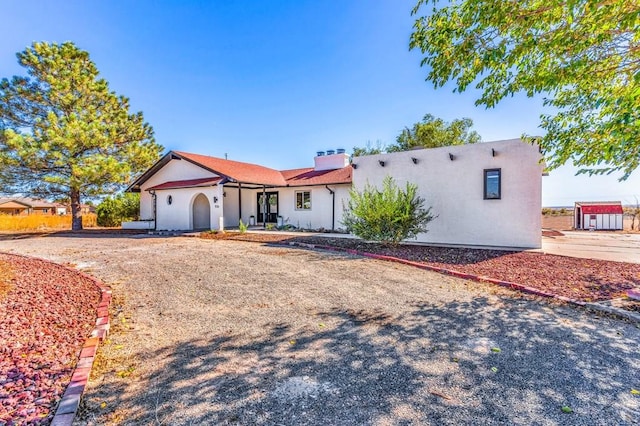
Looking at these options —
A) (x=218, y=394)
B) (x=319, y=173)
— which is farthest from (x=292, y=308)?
(x=319, y=173)

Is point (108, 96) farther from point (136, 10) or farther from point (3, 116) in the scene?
point (136, 10)

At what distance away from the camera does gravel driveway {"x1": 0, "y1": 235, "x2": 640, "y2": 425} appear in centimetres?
259

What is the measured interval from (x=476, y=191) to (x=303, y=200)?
10420 mm

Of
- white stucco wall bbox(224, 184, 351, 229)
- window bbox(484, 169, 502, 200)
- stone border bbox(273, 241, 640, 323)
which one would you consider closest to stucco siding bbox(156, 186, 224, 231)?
white stucco wall bbox(224, 184, 351, 229)

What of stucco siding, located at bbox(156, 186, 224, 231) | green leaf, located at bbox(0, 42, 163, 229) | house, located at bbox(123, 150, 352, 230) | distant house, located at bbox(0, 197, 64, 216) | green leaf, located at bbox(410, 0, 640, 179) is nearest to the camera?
green leaf, located at bbox(410, 0, 640, 179)

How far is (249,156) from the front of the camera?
28.1 meters

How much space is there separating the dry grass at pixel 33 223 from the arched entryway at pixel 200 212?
10938 mm

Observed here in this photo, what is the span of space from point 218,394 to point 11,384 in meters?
1.93

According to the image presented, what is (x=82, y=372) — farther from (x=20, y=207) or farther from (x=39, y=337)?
(x=20, y=207)

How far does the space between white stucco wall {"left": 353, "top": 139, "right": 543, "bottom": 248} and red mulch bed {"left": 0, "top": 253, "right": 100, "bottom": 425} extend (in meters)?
11.6

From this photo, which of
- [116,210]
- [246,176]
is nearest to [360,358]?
[246,176]

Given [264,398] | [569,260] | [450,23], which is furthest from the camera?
[569,260]

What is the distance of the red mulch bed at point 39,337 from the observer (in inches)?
104

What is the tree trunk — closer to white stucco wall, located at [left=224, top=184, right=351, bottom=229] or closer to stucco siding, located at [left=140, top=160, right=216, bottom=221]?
stucco siding, located at [left=140, top=160, right=216, bottom=221]
